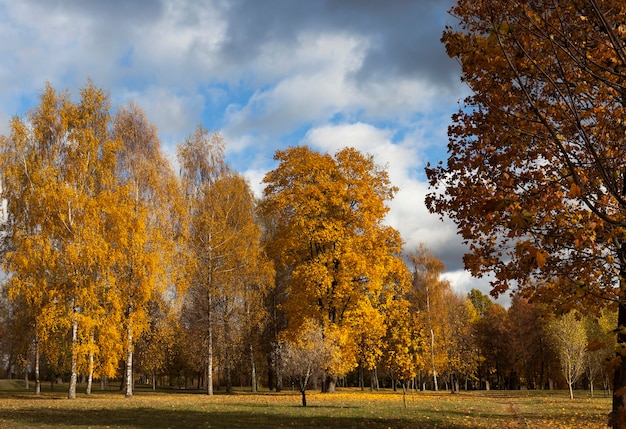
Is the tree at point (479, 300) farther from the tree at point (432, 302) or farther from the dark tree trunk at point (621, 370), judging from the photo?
the dark tree trunk at point (621, 370)

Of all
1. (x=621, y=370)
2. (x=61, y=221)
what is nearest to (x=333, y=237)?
(x=61, y=221)

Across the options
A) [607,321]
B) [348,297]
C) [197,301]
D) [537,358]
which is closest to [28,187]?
[197,301]

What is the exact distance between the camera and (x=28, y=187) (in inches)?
1011

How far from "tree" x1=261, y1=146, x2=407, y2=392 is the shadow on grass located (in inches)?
382

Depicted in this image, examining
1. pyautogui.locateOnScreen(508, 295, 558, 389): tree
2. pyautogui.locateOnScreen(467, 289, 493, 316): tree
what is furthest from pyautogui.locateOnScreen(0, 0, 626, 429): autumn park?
pyautogui.locateOnScreen(467, 289, 493, 316): tree

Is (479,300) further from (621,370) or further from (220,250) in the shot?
(621,370)

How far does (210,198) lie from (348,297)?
12045mm

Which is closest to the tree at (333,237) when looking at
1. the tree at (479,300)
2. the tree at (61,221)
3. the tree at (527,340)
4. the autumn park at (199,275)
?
the autumn park at (199,275)

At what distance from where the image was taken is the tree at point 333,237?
2645 centimetres

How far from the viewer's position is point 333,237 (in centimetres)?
2648

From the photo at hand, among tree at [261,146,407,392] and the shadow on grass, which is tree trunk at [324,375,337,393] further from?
the shadow on grass

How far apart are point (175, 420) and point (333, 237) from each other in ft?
44.7

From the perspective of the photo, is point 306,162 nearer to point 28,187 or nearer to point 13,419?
point 28,187

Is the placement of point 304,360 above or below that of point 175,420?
above
